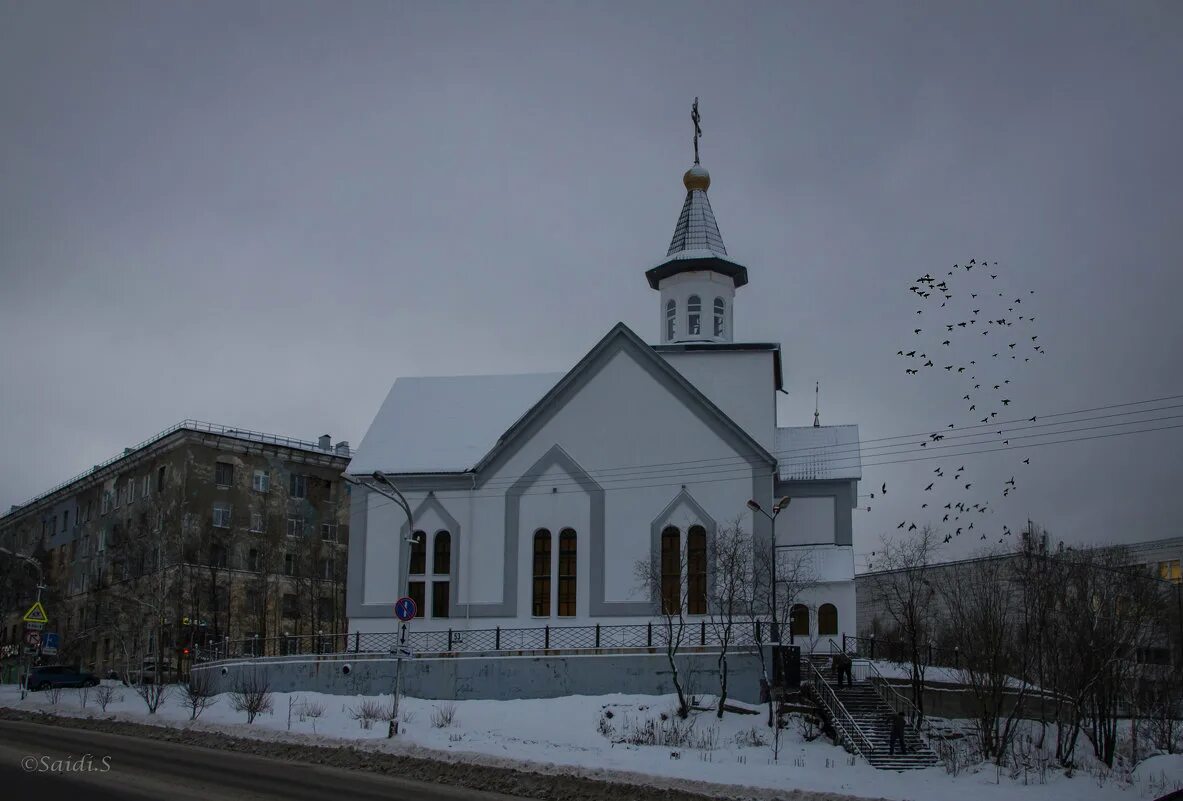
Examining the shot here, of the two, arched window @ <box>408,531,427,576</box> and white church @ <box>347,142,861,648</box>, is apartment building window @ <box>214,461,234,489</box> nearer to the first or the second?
white church @ <box>347,142,861,648</box>

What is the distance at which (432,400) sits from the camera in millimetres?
46938

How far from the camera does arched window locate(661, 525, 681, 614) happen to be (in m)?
38.3

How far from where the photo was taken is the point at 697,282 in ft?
152

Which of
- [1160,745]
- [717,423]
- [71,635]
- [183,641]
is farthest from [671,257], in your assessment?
[71,635]

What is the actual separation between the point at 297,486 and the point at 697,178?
3229cm

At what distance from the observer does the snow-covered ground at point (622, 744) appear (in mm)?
23047

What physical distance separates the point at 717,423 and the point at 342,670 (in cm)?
1439

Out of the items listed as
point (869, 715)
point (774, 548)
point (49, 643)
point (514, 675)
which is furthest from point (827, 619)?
point (49, 643)

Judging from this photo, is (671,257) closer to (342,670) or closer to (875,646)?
(875,646)

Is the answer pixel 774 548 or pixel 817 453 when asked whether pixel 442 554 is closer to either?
pixel 774 548

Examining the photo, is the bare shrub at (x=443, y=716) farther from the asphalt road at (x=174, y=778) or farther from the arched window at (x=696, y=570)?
the arched window at (x=696, y=570)

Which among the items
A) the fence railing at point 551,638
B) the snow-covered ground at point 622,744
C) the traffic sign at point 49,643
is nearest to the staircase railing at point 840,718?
the snow-covered ground at point 622,744

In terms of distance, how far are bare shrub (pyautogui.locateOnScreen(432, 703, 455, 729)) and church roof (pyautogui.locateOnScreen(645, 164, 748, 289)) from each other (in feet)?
67.0

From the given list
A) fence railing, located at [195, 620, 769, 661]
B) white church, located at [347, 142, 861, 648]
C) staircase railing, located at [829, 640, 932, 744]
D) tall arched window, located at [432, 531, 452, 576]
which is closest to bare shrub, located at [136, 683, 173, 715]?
fence railing, located at [195, 620, 769, 661]
